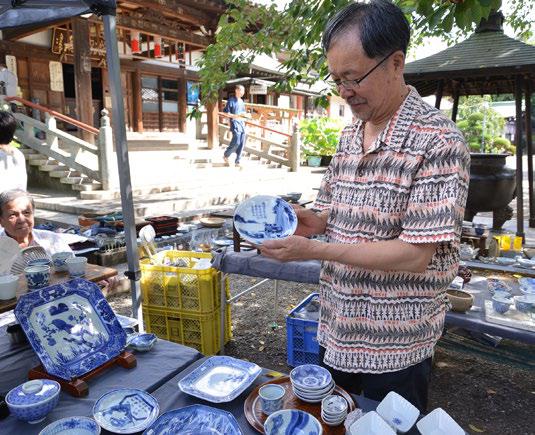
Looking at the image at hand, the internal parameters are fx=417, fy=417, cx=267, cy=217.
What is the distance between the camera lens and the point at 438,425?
1.33 meters

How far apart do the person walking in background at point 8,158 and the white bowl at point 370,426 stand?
13.9ft

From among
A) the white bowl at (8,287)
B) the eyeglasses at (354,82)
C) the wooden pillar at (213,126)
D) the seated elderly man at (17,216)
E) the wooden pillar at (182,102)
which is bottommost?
the white bowl at (8,287)

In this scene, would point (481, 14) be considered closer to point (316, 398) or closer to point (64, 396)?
point (316, 398)

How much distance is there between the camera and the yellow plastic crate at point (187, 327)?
353 centimetres

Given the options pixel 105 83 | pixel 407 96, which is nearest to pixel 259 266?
pixel 407 96

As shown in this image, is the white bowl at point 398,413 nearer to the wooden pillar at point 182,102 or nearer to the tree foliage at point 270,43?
the tree foliage at point 270,43

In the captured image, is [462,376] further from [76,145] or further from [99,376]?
[76,145]

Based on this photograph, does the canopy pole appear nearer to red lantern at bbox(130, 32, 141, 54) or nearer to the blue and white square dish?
the blue and white square dish

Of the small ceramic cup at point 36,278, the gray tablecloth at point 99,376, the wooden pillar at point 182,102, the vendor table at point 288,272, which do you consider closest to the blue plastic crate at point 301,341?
the vendor table at point 288,272

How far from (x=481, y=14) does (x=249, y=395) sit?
2293 millimetres

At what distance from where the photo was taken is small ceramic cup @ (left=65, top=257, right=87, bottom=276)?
7.72 feet

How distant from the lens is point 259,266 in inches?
130

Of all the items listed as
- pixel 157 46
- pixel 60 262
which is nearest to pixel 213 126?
pixel 157 46

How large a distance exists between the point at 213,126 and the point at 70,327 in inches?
487
